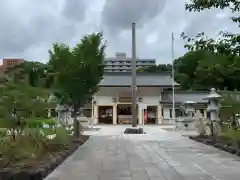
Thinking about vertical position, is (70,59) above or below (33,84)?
above

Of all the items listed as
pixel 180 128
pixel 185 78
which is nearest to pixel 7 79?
pixel 180 128

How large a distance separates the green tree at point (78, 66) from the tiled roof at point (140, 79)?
111ft

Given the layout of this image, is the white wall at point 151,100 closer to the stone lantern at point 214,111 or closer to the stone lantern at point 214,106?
the stone lantern at point 214,111

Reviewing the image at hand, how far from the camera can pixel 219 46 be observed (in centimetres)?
834

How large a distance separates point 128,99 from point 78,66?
34975mm

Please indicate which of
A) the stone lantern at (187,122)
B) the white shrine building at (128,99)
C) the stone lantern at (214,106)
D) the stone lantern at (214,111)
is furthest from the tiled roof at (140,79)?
the stone lantern at (214,106)

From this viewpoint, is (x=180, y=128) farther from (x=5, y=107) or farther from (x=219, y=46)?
(x=219, y=46)

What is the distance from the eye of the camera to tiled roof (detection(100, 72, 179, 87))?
59594 millimetres

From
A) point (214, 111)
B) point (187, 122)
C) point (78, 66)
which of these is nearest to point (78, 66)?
point (78, 66)

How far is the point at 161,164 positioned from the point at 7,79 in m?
5.14

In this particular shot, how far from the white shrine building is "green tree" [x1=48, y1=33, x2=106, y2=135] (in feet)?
110

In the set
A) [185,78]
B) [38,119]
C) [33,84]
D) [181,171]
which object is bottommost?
[181,171]

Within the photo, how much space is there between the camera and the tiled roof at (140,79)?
196 ft

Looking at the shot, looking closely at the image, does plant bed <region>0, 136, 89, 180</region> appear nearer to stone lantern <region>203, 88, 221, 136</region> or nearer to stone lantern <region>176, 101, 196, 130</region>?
stone lantern <region>203, 88, 221, 136</region>
